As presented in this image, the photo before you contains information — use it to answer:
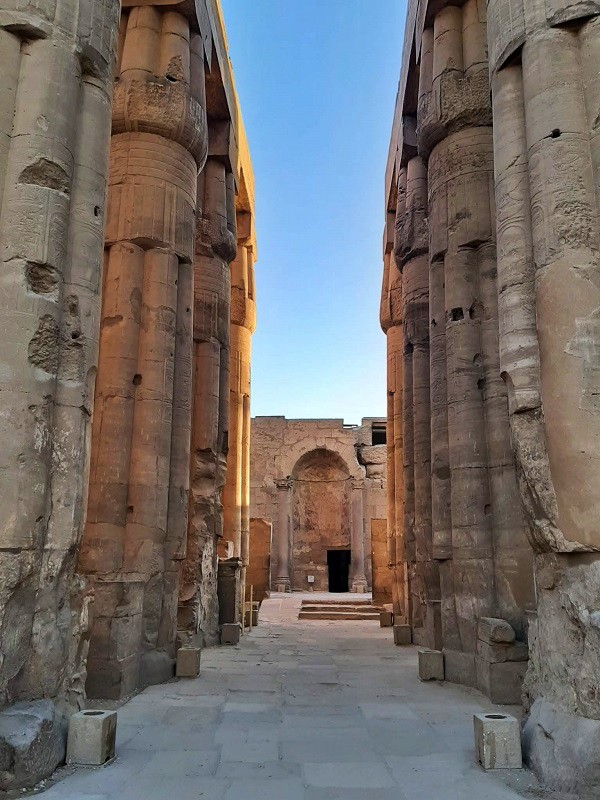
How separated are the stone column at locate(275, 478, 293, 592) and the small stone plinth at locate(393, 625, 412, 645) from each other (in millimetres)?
15866

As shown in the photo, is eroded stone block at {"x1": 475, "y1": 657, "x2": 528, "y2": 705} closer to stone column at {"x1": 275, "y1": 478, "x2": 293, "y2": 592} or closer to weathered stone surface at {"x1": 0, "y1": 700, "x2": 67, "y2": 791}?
weathered stone surface at {"x1": 0, "y1": 700, "x2": 67, "y2": 791}

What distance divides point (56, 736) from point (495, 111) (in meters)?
6.39

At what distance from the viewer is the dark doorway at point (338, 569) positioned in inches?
1258

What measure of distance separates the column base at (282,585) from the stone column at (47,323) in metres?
22.6

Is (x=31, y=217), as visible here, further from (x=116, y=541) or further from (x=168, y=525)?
(x=168, y=525)

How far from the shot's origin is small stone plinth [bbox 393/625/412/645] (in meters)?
12.3

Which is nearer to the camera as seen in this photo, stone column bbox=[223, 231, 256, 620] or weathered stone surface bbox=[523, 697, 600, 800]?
weathered stone surface bbox=[523, 697, 600, 800]

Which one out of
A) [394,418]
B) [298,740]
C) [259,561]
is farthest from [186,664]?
[259,561]

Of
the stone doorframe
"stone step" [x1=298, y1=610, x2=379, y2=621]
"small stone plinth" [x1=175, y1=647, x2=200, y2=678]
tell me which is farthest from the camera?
the stone doorframe

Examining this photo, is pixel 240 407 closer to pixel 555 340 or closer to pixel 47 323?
pixel 47 323

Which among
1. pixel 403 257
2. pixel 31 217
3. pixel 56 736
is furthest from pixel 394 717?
pixel 403 257

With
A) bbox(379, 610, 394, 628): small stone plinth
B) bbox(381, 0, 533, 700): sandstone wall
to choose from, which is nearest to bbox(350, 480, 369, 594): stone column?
bbox(379, 610, 394, 628): small stone plinth

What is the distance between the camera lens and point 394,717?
679cm

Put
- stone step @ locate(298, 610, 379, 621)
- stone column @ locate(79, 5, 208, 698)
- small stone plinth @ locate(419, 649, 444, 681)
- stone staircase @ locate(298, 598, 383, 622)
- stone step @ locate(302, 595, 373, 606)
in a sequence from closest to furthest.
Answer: stone column @ locate(79, 5, 208, 698) < small stone plinth @ locate(419, 649, 444, 681) < stone step @ locate(298, 610, 379, 621) < stone staircase @ locate(298, 598, 383, 622) < stone step @ locate(302, 595, 373, 606)
